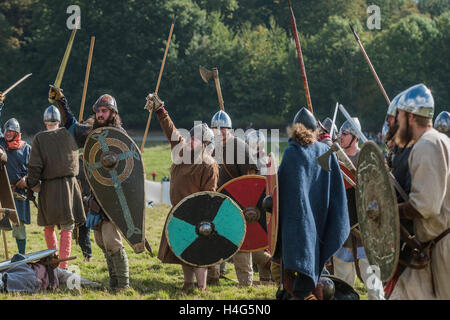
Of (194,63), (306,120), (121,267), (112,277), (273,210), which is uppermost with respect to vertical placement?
(194,63)

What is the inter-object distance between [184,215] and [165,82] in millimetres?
30560

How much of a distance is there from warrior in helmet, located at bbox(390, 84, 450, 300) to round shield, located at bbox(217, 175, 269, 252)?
253 cm

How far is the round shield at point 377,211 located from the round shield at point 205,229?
188 cm

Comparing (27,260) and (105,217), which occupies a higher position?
(105,217)

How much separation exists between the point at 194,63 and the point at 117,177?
31652 millimetres

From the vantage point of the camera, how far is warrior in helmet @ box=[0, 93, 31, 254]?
7.98 meters

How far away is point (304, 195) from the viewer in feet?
15.1

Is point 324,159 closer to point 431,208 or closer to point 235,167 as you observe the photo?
point 431,208

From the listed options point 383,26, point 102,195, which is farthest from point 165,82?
point 102,195

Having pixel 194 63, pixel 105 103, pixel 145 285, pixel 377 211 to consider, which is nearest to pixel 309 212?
pixel 377 211

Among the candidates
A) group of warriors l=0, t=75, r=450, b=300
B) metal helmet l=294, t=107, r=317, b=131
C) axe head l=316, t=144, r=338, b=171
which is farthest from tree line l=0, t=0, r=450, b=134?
axe head l=316, t=144, r=338, b=171

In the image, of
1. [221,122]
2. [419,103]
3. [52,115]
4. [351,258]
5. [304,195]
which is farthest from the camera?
[221,122]

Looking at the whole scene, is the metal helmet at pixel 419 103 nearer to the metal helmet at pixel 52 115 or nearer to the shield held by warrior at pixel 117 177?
the shield held by warrior at pixel 117 177
